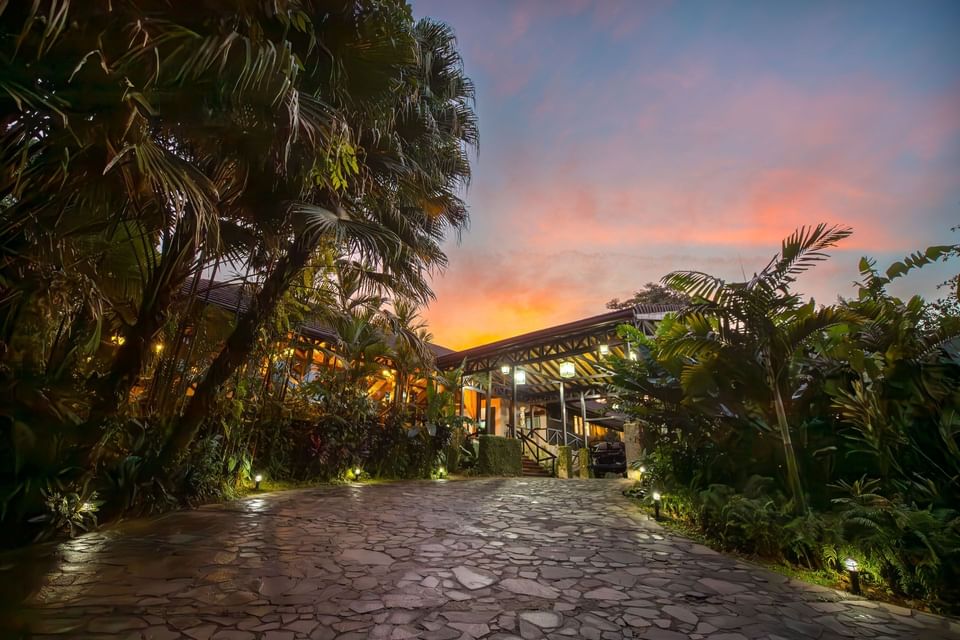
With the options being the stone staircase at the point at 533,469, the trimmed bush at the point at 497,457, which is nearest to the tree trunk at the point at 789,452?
the trimmed bush at the point at 497,457

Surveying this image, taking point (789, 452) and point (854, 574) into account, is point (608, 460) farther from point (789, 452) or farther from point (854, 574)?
point (854, 574)

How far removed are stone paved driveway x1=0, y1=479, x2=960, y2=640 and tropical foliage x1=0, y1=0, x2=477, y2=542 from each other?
93 cm

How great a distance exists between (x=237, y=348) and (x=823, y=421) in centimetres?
664

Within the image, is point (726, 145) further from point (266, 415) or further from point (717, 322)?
point (266, 415)

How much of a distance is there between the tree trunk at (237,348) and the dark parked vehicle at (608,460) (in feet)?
37.2

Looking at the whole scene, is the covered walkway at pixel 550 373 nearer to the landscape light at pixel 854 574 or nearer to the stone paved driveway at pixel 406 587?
the stone paved driveway at pixel 406 587

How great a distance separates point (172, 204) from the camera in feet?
9.45

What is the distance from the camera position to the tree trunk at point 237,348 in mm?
4634

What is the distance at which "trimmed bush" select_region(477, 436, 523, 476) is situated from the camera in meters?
11.7

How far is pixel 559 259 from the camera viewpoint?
13.9 meters

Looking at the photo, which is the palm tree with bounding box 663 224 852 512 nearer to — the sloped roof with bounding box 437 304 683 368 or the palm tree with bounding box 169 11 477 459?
the palm tree with bounding box 169 11 477 459

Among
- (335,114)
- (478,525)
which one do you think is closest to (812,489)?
(478,525)

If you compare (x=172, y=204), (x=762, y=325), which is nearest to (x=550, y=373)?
(x=762, y=325)

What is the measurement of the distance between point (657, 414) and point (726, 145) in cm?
568
